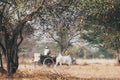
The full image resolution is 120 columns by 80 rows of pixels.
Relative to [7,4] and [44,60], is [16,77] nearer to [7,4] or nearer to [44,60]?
[7,4]

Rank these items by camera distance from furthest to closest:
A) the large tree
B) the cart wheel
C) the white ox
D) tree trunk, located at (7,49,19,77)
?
1. the cart wheel
2. the white ox
3. tree trunk, located at (7,49,19,77)
4. the large tree

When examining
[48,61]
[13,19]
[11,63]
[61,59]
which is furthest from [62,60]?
[13,19]

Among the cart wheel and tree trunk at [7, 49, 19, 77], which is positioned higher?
tree trunk at [7, 49, 19, 77]

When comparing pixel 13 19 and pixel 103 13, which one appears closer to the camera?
pixel 13 19

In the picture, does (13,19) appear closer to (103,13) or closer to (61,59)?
(103,13)

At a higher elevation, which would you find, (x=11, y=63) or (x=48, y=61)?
(x=11, y=63)

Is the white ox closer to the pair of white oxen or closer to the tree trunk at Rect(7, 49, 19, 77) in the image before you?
the pair of white oxen

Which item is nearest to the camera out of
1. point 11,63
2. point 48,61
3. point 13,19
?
point 13,19

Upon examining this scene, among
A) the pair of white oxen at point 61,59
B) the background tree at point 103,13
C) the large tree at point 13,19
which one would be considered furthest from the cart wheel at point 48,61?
the large tree at point 13,19

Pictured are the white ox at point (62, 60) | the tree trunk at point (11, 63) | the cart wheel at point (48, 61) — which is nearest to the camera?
the tree trunk at point (11, 63)

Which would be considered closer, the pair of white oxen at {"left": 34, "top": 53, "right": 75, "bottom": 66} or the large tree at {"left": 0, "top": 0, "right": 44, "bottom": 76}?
the large tree at {"left": 0, "top": 0, "right": 44, "bottom": 76}

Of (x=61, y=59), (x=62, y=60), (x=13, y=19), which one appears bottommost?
(x=62, y=60)

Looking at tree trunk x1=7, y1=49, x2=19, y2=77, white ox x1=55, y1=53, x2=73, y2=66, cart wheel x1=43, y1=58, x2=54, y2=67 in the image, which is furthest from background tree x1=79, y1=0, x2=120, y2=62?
cart wheel x1=43, y1=58, x2=54, y2=67

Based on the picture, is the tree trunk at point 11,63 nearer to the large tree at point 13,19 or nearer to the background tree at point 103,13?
the large tree at point 13,19
